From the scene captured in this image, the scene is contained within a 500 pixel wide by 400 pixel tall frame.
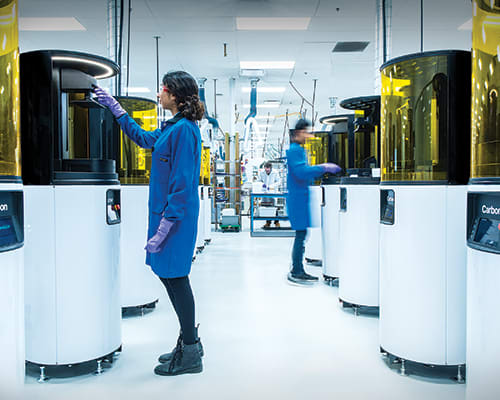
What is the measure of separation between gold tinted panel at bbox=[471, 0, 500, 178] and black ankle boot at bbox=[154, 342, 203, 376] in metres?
1.50

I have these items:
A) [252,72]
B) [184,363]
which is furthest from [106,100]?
[252,72]

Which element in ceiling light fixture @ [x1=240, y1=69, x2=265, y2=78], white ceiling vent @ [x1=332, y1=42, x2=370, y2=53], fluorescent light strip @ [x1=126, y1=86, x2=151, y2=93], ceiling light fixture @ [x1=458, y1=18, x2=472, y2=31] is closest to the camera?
ceiling light fixture @ [x1=458, y1=18, x2=472, y2=31]

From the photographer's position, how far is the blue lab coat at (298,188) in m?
3.98

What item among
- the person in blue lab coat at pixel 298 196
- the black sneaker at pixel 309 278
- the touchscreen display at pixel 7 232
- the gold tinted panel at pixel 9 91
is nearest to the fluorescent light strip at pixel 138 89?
the person in blue lab coat at pixel 298 196

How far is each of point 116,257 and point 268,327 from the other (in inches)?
45.3

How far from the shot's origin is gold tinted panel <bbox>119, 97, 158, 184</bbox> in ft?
9.77

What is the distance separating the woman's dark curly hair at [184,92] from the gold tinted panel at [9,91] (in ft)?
2.76

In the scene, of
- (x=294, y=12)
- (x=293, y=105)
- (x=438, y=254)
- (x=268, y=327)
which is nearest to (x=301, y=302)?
(x=268, y=327)

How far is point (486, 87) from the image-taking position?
139 centimetres

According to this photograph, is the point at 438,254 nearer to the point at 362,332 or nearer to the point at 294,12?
the point at 362,332

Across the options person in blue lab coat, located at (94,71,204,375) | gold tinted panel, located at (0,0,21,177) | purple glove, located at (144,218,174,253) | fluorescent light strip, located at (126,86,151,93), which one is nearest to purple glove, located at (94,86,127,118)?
person in blue lab coat, located at (94,71,204,375)

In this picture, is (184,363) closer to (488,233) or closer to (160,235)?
(160,235)

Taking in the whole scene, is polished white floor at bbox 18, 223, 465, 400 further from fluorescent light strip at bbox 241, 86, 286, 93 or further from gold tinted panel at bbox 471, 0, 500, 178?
fluorescent light strip at bbox 241, 86, 286, 93

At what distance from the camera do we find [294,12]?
18.5 ft
